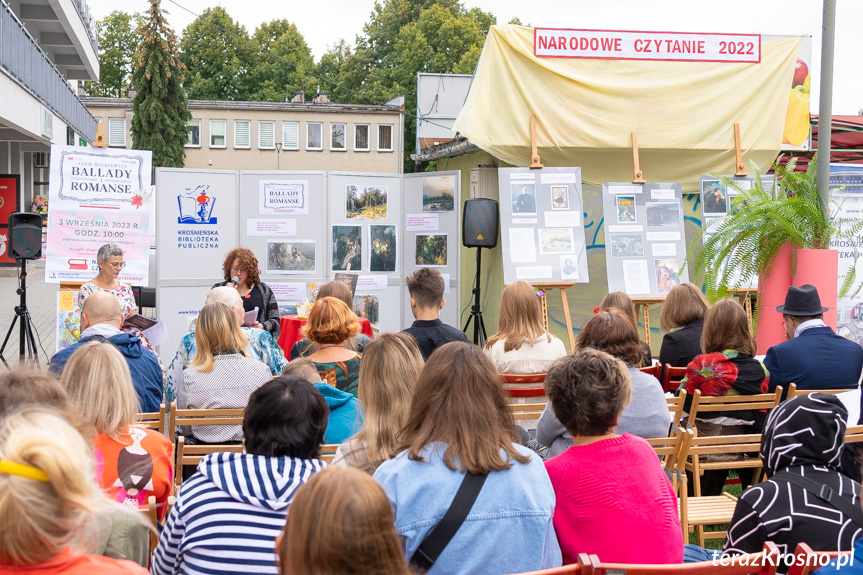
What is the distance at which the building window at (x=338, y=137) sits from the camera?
39656 millimetres

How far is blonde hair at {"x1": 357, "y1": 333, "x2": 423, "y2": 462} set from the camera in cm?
251

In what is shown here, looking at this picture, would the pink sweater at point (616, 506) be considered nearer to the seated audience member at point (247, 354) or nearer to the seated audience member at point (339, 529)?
the seated audience member at point (339, 529)

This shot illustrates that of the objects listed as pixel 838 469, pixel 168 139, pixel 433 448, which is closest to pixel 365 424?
pixel 433 448

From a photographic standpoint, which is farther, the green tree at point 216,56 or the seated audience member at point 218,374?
the green tree at point 216,56

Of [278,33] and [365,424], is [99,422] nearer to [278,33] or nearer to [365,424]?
[365,424]

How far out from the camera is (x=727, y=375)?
4.05 m

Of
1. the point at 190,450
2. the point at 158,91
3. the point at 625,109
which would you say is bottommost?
the point at 190,450

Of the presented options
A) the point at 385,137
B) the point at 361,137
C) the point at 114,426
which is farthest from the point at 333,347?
the point at 361,137

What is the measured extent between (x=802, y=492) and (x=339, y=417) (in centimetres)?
169

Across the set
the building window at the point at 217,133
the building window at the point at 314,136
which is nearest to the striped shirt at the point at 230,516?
the building window at the point at 314,136

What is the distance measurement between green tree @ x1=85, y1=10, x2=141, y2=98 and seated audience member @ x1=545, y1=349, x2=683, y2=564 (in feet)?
159

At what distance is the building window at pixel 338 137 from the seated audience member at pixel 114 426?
38.0 metres

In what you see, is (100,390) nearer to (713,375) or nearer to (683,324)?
(713,375)

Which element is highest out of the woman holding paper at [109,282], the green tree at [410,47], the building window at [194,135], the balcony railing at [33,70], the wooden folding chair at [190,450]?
the green tree at [410,47]
